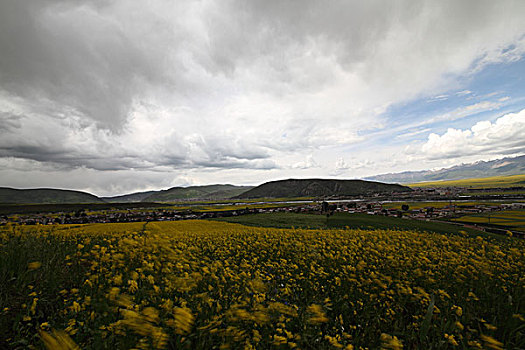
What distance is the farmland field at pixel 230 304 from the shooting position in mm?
2307

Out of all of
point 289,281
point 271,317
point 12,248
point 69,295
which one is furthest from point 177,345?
point 12,248

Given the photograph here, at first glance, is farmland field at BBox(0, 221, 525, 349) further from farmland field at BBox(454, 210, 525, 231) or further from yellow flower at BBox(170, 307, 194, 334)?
farmland field at BBox(454, 210, 525, 231)

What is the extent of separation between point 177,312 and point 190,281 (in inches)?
42.3

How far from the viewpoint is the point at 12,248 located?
462 cm

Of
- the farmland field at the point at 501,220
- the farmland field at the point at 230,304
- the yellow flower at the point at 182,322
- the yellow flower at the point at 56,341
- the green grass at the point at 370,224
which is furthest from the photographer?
the farmland field at the point at 501,220

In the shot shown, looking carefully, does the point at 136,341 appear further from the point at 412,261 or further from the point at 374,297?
the point at 412,261

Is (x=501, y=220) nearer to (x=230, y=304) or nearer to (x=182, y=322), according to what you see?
(x=230, y=304)

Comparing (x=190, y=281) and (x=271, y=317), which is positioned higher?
(x=190, y=281)

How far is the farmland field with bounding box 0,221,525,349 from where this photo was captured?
2307mm

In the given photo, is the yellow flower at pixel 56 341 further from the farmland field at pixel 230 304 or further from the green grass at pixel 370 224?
the green grass at pixel 370 224

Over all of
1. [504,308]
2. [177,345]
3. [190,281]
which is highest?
[190,281]

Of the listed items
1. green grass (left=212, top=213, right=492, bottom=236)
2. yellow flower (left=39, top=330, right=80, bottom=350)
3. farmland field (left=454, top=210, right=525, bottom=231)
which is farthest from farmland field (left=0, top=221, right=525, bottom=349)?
farmland field (left=454, top=210, right=525, bottom=231)

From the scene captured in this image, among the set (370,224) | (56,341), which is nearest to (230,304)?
(56,341)

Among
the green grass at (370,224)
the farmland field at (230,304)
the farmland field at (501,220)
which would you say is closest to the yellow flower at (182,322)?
the farmland field at (230,304)
